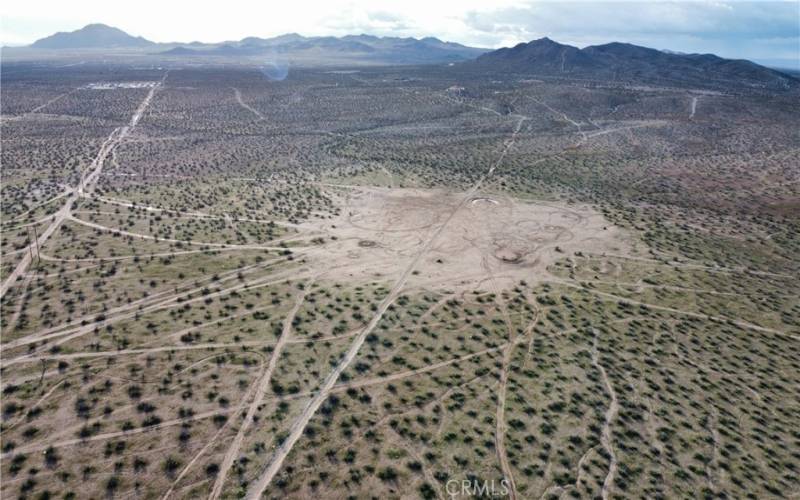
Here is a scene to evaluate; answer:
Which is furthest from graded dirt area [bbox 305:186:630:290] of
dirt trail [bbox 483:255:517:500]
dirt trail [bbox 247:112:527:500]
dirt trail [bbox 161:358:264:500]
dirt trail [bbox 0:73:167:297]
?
dirt trail [bbox 0:73:167:297]

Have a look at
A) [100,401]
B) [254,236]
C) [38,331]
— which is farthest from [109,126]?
[100,401]

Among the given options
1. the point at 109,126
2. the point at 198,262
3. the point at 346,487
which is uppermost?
the point at 109,126

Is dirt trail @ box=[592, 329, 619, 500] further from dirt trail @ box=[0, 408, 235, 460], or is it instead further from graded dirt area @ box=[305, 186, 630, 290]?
dirt trail @ box=[0, 408, 235, 460]

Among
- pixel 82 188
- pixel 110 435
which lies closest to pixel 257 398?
pixel 110 435

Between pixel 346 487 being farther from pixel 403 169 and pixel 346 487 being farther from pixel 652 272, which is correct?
pixel 403 169

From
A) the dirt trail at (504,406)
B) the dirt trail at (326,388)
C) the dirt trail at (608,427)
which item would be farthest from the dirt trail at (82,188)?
the dirt trail at (608,427)

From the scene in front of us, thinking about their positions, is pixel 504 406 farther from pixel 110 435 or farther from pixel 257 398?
pixel 110 435

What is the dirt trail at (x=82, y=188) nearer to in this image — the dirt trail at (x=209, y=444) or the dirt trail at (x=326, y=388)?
the dirt trail at (x=209, y=444)
